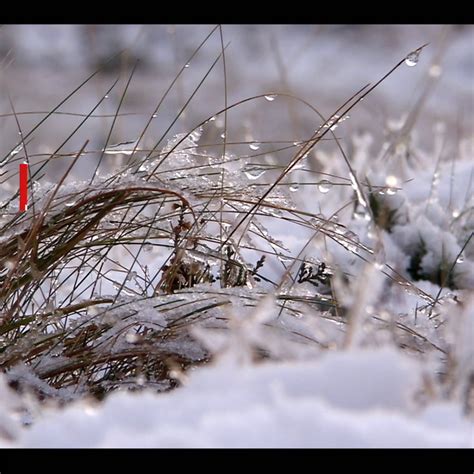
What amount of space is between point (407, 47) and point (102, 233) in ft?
32.5

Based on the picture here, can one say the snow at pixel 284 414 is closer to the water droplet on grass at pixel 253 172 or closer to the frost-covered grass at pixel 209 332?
the frost-covered grass at pixel 209 332

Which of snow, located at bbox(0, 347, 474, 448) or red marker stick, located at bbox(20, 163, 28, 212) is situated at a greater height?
red marker stick, located at bbox(20, 163, 28, 212)

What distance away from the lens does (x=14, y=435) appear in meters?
1.18

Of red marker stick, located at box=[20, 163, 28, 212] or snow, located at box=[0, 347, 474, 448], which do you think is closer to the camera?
snow, located at box=[0, 347, 474, 448]

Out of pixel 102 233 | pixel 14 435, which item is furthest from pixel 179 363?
pixel 14 435

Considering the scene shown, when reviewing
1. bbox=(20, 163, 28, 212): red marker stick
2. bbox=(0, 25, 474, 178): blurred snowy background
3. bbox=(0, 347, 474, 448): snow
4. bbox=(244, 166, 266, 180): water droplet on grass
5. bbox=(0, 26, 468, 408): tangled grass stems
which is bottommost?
bbox=(0, 347, 474, 448): snow

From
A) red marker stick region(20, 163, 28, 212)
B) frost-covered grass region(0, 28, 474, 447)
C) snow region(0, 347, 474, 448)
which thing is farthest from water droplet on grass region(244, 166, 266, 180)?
snow region(0, 347, 474, 448)

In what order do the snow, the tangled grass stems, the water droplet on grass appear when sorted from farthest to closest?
the water droplet on grass
the tangled grass stems
the snow

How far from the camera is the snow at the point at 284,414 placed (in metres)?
0.99

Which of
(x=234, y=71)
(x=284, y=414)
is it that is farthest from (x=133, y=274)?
(x=234, y=71)

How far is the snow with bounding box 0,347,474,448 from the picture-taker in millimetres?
993

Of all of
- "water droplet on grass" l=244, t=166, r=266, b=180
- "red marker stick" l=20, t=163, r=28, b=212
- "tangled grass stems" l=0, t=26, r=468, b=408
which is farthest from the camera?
"water droplet on grass" l=244, t=166, r=266, b=180

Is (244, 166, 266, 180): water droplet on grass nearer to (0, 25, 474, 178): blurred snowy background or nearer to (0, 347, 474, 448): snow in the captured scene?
(0, 347, 474, 448): snow

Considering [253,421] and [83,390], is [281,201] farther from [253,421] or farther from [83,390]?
[253,421]
